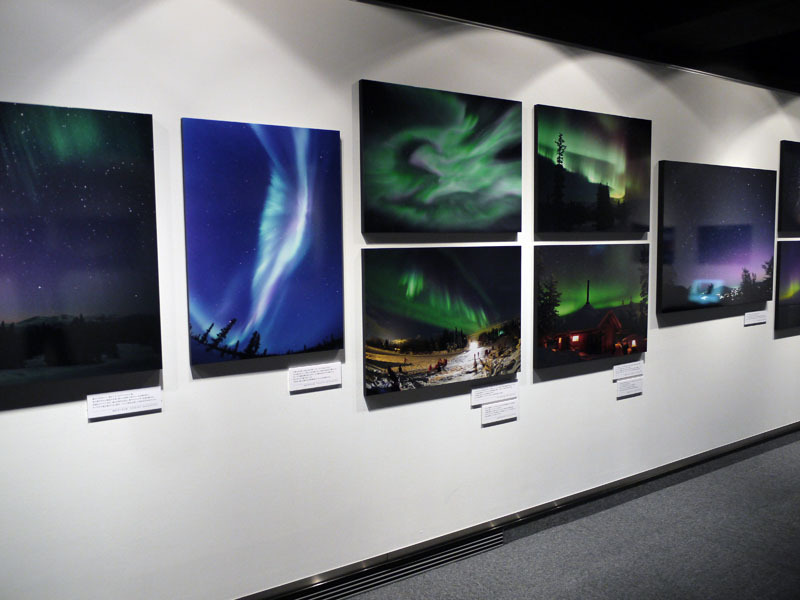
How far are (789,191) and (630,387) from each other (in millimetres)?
1793

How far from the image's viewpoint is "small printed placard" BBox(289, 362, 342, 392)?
2041 mm

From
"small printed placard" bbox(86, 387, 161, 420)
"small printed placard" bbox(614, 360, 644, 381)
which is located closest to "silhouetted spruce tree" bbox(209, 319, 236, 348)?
"small printed placard" bbox(86, 387, 161, 420)

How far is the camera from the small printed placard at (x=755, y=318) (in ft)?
11.4

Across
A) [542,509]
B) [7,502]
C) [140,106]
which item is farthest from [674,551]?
[140,106]

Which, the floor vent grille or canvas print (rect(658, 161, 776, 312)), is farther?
canvas print (rect(658, 161, 776, 312))

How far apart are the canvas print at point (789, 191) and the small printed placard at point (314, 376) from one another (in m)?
3.04

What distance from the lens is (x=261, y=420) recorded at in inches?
78.7

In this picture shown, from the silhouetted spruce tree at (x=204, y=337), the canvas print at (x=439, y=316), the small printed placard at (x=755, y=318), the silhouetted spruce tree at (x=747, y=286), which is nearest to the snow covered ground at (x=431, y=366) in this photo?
the canvas print at (x=439, y=316)

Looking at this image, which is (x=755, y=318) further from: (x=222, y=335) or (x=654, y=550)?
(x=222, y=335)

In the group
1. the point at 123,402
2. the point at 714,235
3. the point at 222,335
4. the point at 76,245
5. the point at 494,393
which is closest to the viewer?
the point at 76,245

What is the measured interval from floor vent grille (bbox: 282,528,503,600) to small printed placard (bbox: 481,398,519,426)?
49 centimetres

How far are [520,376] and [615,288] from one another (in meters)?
0.69

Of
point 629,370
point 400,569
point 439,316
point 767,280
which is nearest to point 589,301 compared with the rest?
point 629,370

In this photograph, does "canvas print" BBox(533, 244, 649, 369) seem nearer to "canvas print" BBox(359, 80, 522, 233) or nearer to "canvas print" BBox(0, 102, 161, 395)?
"canvas print" BBox(359, 80, 522, 233)
